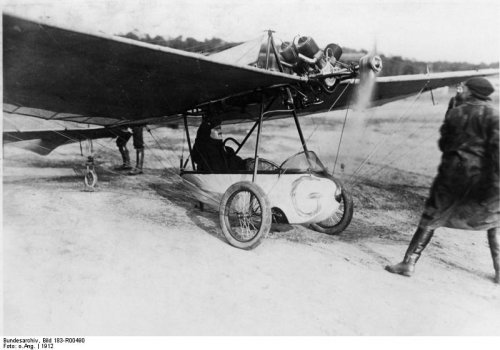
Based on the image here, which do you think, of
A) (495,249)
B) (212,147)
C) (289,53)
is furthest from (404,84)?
(212,147)

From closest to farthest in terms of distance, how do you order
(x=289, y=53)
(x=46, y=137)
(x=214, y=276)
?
1. (x=214, y=276)
2. (x=289, y=53)
3. (x=46, y=137)

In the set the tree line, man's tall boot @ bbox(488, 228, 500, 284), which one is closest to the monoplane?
the tree line

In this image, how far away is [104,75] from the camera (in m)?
4.36

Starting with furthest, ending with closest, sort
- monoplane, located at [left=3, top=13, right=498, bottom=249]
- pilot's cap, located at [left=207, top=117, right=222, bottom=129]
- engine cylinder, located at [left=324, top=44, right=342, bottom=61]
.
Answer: pilot's cap, located at [left=207, top=117, right=222, bottom=129], engine cylinder, located at [left=324, top=44, right=342, bottom=61], monoplane, located at [left=3, top=13, right=498, bottom=249]

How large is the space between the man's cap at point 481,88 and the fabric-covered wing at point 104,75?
1840mm

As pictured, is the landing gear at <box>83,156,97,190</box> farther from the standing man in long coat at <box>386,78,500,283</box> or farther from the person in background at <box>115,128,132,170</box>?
the standing man in long coat at <box>386,78,500,283</box>

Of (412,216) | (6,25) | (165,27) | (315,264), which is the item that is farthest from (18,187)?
(412,216)

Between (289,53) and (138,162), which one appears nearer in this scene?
(289,53)

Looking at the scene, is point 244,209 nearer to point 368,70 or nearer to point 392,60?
point 368,70

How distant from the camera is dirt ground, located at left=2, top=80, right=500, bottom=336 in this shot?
11.0 feet

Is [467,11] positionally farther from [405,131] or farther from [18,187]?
[405,131]

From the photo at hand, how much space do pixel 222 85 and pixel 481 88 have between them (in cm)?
286

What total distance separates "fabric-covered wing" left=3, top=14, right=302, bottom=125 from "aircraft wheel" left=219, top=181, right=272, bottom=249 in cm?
132

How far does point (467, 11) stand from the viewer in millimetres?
4445
